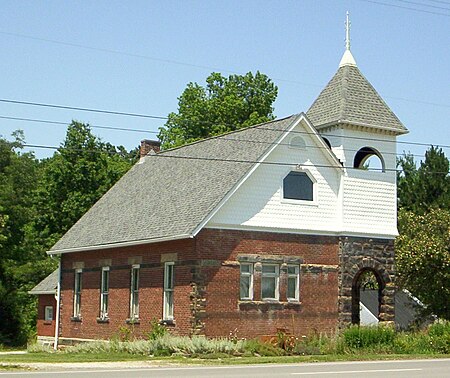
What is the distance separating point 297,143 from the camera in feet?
113

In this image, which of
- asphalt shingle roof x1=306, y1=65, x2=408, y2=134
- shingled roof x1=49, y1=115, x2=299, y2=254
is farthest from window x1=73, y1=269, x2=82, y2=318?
asphalt shingle roof x1=306, y1=65, x2=408, y2=134

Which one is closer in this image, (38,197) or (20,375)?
(20,375)

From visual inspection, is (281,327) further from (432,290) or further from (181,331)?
(432,290)

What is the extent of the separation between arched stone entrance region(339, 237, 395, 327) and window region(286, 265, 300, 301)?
198 cm

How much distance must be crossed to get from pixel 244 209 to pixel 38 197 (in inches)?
1268

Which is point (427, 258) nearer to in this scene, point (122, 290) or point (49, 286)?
point (122, 290)

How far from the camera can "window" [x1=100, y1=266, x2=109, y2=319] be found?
1503 inches

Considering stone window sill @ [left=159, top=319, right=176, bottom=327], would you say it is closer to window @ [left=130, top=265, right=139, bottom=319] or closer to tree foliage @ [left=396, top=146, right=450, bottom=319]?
window @ [left=130, top=265, right=139, bottom=319]

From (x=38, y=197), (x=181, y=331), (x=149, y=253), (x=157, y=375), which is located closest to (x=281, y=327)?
(x=181, y=331)

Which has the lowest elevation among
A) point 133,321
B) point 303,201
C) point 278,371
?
point 278,371

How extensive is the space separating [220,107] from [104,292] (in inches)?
1102

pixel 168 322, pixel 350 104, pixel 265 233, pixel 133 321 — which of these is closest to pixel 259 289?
pixel 265 233

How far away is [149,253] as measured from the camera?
3469 centimetres

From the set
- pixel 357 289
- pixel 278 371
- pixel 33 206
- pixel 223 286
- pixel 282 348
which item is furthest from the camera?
pixel 33 206
